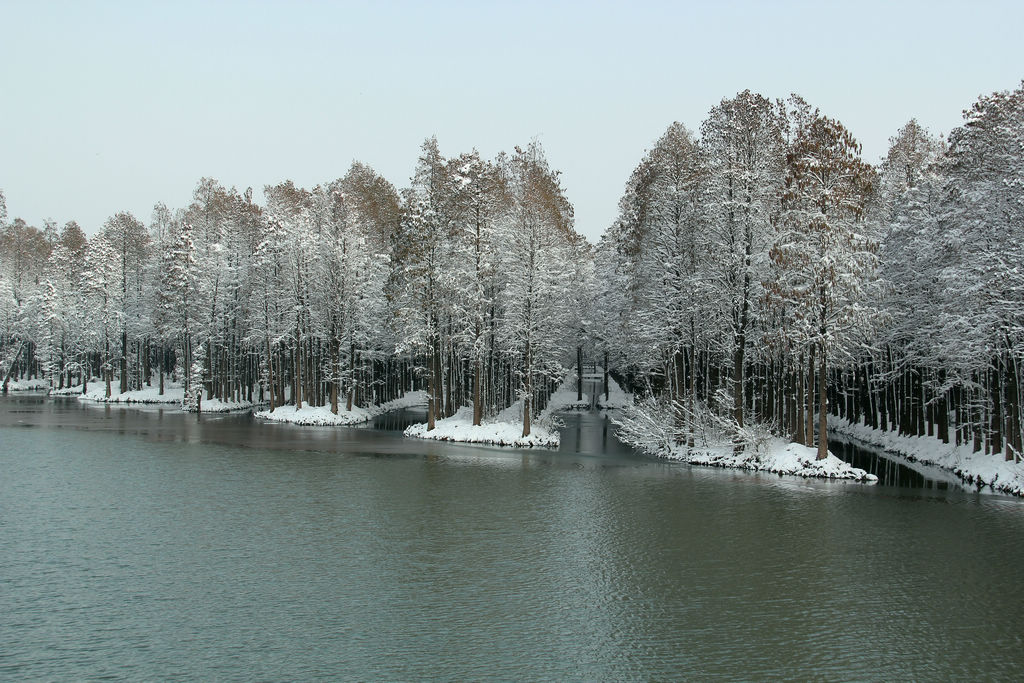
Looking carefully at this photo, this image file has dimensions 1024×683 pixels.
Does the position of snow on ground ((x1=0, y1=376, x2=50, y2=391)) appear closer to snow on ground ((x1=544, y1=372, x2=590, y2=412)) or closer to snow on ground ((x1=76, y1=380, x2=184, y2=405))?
snow on ground ((x1=76, y1=380, x2=184, y2=405))

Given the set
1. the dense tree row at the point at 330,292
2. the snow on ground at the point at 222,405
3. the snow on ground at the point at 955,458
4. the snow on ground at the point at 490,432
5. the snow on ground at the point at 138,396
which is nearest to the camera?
the snow on ground at the point at 955,458

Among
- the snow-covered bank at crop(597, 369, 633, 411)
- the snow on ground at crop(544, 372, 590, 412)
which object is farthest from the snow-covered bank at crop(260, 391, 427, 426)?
Result: the snow-covered bank at crop(597, 369, 633, 411)

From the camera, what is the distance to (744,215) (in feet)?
128

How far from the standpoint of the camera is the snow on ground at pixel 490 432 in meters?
47.2

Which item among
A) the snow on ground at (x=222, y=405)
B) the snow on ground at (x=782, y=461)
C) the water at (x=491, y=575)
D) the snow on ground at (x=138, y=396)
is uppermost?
the snow on ground at (x=138, y=396)

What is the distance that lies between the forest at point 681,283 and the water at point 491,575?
26.9 ft

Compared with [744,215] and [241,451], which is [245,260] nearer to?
[241,451]

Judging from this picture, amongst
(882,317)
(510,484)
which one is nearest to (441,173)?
(510,484)

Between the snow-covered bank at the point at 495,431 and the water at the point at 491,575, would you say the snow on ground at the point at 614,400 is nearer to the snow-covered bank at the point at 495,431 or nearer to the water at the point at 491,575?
the snow-covered bank at the point at 495,431

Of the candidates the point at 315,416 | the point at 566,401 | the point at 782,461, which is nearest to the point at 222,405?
the point at 315,416

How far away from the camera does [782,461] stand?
125 ft

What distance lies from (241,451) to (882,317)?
33219 mm

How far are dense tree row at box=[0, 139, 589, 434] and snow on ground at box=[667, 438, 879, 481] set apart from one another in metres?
10.5

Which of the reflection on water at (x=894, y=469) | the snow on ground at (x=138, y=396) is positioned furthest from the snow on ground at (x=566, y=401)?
the snow on ground at (x=138, y=396)
